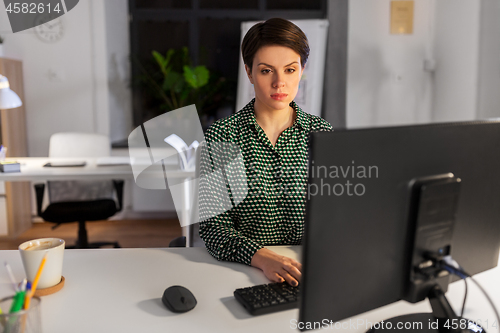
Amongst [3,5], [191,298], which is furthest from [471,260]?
[3,5]

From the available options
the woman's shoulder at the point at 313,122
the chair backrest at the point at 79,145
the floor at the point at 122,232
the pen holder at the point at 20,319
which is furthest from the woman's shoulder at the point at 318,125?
the floor at the point at 122,232

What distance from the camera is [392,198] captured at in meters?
0.58

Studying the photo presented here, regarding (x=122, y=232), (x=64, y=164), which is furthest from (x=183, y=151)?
(x=122, y=232)

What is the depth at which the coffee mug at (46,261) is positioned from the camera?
845 mm

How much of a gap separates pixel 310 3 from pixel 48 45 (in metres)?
2.62

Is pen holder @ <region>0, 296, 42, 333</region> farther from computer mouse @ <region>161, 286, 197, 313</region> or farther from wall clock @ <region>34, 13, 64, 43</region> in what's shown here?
wall clock @ <region>34, 13, 64, 43</region>

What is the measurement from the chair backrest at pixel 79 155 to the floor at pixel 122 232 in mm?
606

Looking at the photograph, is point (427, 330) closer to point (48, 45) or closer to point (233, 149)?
point (233, 149)

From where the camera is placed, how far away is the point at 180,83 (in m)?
3.82

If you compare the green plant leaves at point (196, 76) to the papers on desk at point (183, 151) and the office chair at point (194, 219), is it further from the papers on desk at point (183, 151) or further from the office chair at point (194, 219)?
the office chair at point (194, 219)

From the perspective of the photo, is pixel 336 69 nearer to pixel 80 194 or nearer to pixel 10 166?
pixel 80 194

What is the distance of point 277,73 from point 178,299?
685 millimetres

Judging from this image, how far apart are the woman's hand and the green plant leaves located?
2.93 meters

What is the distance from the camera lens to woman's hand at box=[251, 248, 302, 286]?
91 centimetres
